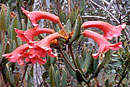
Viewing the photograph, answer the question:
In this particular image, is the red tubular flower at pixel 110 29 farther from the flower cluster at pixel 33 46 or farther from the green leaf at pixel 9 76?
the green leaf at pixel 9 76

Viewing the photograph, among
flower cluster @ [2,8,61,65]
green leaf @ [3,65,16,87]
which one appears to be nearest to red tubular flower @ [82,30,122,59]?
flower cluster @ [2,8,61,65]

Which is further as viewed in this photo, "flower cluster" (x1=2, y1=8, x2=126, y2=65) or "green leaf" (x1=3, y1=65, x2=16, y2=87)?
"green leaf" (x1=3, y1=65, x2=16, y2=87)

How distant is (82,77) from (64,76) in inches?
5.1

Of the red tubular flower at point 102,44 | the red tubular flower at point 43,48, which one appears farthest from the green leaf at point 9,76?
the red tubular flower at point 102,44

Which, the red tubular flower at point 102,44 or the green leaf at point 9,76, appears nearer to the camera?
the red tubular flower at point 102,44

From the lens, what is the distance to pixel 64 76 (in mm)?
1010

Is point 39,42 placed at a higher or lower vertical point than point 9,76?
higher

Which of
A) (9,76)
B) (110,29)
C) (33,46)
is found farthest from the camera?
(9,76)

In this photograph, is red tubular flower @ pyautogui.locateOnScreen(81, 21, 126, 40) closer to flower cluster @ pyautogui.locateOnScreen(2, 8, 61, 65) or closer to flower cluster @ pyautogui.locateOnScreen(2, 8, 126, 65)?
flower cluster @ pyautogui.locateOnScreen(2, 8, 126, 65)

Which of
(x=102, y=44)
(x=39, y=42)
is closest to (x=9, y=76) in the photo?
(x=39, y=42)

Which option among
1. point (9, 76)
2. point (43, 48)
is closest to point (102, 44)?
point (43, 48)

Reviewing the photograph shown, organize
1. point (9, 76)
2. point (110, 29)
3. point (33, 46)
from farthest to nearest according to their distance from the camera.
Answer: point (9, 76), point (110, 29), point (33, 46)

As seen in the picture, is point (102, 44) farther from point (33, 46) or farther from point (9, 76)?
point (9, 76)

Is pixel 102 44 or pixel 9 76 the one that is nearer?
pixel 102 44
